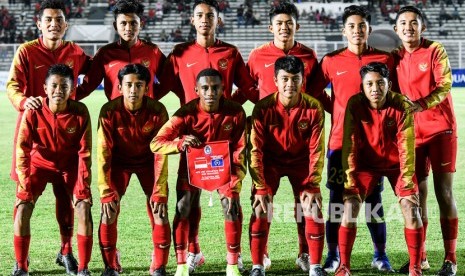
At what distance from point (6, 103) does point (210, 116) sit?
15.9m

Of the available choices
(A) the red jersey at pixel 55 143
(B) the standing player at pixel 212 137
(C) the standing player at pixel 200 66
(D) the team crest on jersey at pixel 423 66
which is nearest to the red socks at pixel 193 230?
(C) the standing player at pixel 200 66

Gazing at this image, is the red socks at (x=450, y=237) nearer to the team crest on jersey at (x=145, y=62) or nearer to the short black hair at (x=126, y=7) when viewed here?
the team crest on jersey at (x=145, y=62)

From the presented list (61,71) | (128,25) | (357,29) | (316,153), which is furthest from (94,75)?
(357,29)

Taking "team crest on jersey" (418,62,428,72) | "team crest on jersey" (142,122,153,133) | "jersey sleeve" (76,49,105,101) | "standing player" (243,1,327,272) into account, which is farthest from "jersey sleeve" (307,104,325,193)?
"jersey sleeve" (76,49,105,101)

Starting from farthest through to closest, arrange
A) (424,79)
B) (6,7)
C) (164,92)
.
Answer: (6,7) → (164,92) → (424,79)

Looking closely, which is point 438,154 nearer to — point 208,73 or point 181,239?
point 208,73

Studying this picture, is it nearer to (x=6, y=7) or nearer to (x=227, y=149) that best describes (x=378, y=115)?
(x=227, y=149)

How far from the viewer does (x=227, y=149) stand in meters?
5.26

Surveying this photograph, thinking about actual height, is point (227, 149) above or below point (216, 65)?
below

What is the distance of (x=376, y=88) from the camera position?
5.26 meters

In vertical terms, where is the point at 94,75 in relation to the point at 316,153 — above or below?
above

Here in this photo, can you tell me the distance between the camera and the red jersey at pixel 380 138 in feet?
17.1

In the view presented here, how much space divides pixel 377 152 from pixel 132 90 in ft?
5.36

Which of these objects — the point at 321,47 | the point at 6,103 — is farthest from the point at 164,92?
the point at 321,47
